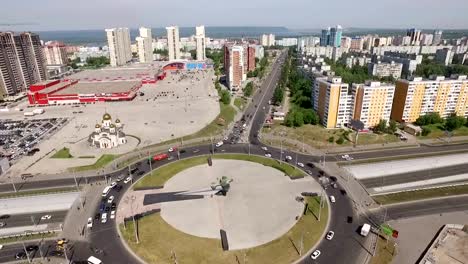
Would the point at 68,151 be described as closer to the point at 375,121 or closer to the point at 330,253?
the point at 330,253

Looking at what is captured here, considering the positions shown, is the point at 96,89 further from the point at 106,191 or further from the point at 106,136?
the point at 106,191

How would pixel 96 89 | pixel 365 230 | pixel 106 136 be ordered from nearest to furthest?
pixel 365 230
pixel 106 136
pixel 96 89

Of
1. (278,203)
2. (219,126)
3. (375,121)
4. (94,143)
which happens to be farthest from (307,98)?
(94,143)

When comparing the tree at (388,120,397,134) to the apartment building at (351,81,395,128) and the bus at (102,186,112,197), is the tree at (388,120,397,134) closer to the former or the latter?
the apartment building at (351,81,395,128)

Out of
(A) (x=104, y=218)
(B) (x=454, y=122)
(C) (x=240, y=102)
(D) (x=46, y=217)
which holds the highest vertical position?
(B) (x=454, y=122)

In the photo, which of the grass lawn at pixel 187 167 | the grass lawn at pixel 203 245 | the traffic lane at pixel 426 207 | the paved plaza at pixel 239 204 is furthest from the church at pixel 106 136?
the traffic lane at pixel 426 207

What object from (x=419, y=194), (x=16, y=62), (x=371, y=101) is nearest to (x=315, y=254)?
(x=419, y=194)

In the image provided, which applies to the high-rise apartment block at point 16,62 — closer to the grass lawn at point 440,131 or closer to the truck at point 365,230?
the truck at point 365,230
